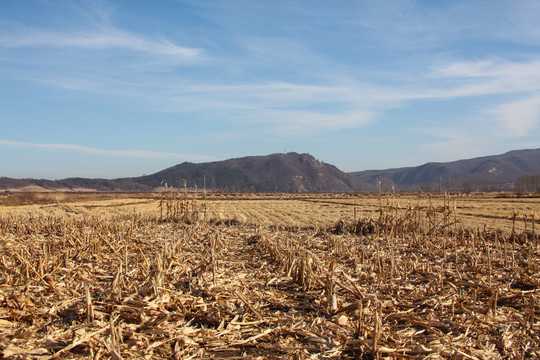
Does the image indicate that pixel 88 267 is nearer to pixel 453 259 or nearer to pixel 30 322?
pixel 30 322

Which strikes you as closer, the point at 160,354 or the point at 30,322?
the point at 160,354

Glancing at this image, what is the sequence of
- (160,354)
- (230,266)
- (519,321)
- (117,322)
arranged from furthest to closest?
(230,266) < (519,321) < (117,322) < (160,354)

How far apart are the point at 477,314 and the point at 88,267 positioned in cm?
596

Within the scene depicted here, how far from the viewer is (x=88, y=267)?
22.9 ft

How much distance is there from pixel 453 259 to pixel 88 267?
7.01 meters

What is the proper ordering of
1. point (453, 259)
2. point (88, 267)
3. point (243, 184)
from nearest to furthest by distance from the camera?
point (88, 267), point (453, 259), point (243, 184)

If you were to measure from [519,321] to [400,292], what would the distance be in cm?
150

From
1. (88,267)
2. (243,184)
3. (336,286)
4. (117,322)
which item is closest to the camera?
(117,322)

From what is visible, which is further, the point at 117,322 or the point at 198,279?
the point at 198,279

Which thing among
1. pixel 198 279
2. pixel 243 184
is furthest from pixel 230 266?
pixel 243 184

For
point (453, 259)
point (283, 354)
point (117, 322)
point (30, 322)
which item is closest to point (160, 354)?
point (117, 322)

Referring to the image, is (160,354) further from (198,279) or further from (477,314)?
(477,314)

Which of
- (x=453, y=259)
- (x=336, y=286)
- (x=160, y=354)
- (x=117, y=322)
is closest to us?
(x=160, y=354)

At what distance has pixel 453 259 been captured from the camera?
331 inches
